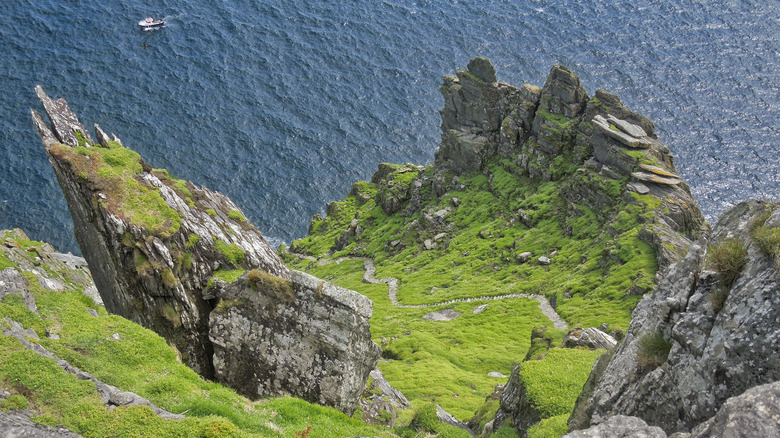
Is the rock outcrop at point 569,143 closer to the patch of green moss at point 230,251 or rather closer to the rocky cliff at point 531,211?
the rocky cliff at point 531,211

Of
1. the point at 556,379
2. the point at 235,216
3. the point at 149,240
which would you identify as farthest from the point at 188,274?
the point at 556,379

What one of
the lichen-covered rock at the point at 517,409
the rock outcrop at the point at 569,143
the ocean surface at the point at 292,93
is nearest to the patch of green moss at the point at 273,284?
the lichen-covered rock at the point at 517,409

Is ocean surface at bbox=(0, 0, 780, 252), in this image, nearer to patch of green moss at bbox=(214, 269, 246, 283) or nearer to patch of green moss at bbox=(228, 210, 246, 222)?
patch of green moss at bbox=(228, 210, 246, 222)

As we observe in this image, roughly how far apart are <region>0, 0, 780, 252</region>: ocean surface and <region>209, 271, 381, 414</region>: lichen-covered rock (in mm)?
110269

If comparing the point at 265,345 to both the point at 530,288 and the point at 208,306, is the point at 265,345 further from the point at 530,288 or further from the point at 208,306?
the point at 530,288

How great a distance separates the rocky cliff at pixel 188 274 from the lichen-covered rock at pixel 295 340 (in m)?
0.06

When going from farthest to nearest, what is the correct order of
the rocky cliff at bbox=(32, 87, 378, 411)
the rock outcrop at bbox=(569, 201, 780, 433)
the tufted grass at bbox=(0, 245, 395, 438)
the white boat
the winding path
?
1. the white boat
2. the winding path
3. the rocky cliff at bbox=(32, 87, 378, 411)
4. the tufted grass at bbox=(0, 245, 395, 438)
5. the rock outcrop at bbox=(569, 201, 780, 433)

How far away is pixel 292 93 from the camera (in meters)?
178

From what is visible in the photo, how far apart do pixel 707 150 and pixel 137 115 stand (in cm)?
15629

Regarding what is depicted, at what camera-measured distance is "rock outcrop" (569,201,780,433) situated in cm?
1681

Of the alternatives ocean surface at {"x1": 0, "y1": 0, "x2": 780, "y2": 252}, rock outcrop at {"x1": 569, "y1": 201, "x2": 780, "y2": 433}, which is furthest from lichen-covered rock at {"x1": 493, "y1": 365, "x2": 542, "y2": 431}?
ocean surface at {"x1": 0, "y1": 0, "x2": 780, "y2": 252}

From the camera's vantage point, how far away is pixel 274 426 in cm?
2459

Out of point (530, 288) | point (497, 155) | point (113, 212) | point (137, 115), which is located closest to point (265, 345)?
point (113, 212)

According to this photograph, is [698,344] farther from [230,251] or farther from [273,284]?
[230,251]
